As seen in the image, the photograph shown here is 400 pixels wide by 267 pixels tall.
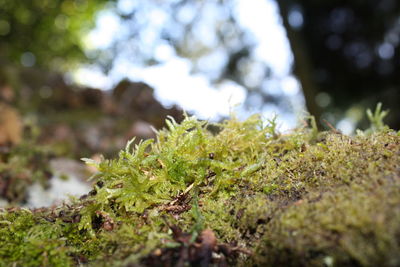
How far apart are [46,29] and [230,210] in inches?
379

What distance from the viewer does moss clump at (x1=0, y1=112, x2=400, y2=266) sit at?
608mm

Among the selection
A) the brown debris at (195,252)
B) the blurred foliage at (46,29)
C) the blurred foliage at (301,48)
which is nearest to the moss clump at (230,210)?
the brown debris at (195,252)

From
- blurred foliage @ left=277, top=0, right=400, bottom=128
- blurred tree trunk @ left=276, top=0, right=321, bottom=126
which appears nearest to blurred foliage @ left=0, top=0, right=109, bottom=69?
blurred tree trunk @ left=276, top=0, right=321, bottom=126

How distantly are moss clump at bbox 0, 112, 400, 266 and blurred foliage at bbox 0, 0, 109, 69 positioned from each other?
7972mm

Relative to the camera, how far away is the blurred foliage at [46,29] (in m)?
7.78

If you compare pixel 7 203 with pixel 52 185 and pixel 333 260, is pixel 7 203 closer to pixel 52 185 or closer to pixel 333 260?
pixel 52 185

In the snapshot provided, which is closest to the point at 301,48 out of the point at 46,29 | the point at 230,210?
the point at 230,210

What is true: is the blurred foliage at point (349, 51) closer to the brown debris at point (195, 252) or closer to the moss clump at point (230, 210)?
the moss clump at point (230, 210)

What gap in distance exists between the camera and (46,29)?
849cm

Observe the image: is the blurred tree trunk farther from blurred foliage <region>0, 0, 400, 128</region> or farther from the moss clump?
the moss clump

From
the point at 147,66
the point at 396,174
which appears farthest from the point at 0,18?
the point at 396,174

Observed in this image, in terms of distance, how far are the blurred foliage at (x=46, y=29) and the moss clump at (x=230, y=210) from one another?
7.97m

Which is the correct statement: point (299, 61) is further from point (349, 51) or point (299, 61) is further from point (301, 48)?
point (349, 51)

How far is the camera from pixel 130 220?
826mm
